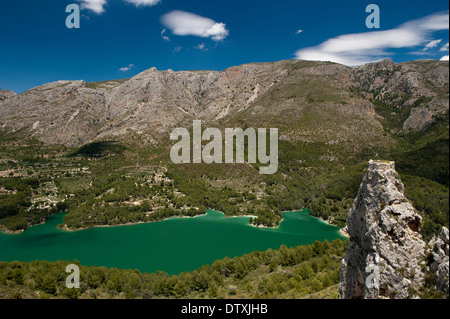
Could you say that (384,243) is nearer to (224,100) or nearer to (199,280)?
(199,280)

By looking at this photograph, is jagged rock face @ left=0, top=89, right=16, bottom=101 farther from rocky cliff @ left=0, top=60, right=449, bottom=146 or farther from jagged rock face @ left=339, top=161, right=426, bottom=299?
jagged rock face @ left=339, top=161, right=426, bottom=299

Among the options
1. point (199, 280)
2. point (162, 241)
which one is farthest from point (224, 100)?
point (199, 280)

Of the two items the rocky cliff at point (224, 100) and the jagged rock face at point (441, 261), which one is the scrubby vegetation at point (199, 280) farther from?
the rocky cliff at point (224, 100)

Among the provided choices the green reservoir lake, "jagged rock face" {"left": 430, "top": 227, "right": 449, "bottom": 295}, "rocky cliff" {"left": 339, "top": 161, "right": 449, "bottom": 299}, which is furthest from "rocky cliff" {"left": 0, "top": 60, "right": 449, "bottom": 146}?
"jagged rock face" {"left": 430, "top": 227, "right": 449, "bottom": 295}

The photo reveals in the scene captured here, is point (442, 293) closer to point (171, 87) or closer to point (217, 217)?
point (217, 217)

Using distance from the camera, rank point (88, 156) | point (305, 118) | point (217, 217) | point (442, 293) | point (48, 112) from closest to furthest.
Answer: point (442, 293), point (217, 217), point (305, 118), point (88, 156), point (48, 112)

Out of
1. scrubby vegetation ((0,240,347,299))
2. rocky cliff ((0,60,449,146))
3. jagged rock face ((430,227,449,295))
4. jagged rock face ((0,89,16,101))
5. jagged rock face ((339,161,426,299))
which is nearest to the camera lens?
jagged rock face ((430,227,449,295))

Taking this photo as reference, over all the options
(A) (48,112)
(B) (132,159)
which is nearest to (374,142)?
(B) (132,159)

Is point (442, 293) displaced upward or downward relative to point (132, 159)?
downward
